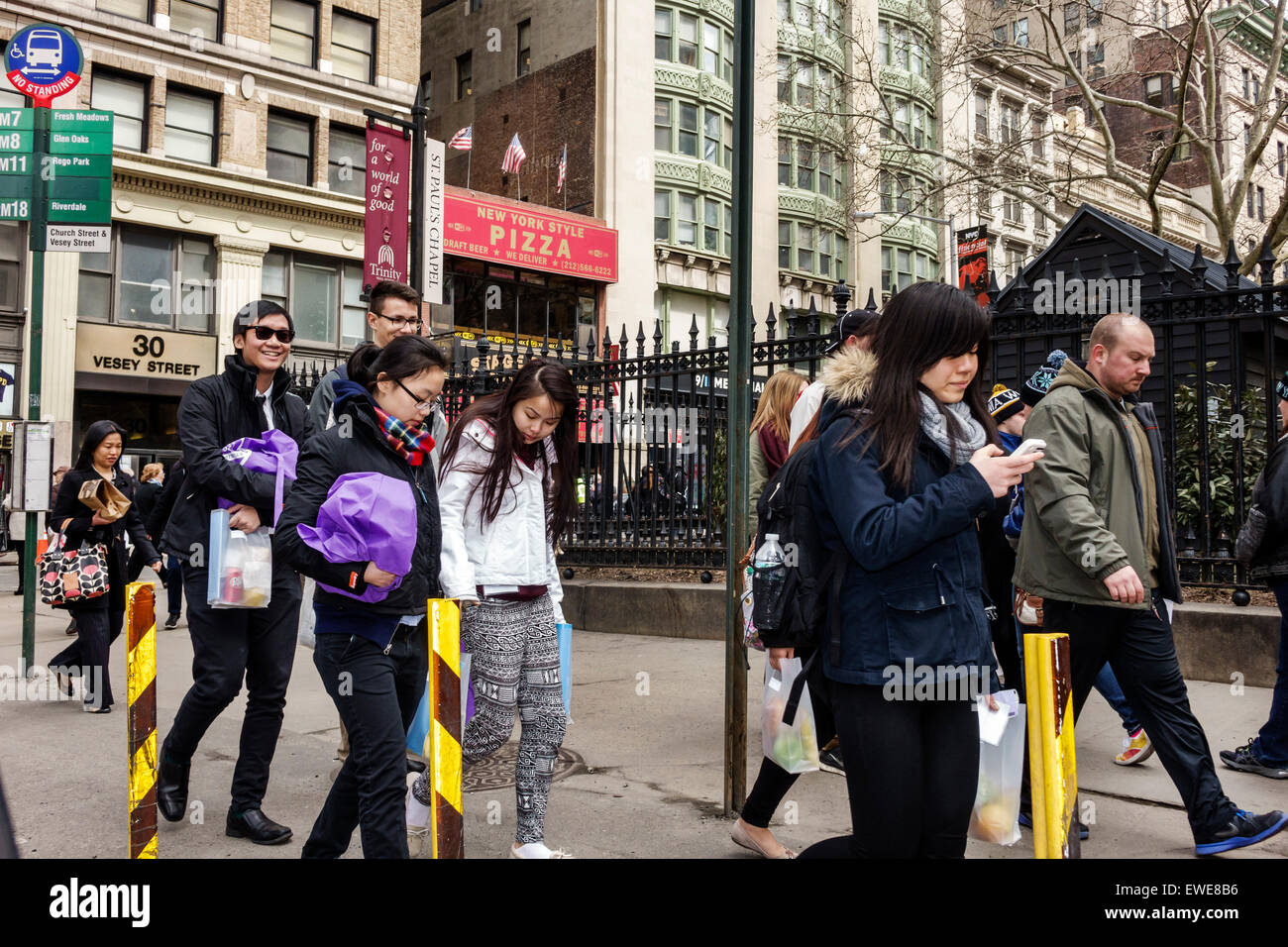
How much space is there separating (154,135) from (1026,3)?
20.7 m

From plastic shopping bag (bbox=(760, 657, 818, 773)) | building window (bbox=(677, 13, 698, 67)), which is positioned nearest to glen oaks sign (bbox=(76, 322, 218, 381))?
building window (bbox=(677, 13, 698, 67))

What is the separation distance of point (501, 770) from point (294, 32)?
28.3 meters

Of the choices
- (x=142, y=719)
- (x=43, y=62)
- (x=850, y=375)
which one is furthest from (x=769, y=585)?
(x=43, y=62)

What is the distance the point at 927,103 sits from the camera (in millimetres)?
37844

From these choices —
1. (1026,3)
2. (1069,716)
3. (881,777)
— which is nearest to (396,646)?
(881,777)

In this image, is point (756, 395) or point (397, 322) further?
point (756, 395)

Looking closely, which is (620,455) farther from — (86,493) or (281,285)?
(281,285)

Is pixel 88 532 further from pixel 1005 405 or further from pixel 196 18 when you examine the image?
pixel 196 18

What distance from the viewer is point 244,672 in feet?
15.1

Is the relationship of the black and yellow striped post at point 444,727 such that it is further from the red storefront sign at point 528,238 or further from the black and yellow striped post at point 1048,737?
the red storefront sign at point 528,238

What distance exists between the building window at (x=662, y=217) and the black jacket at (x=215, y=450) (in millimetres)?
30573

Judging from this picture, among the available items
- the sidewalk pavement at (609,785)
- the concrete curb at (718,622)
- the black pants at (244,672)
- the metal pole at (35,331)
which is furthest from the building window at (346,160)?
the black pants at (244,672)

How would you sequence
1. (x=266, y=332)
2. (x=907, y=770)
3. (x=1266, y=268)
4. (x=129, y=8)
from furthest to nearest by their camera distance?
1. (x=129, y=8)
2. (x=1266, y=268)
3. (x=266, y=332)
4. (x=907, y=770)

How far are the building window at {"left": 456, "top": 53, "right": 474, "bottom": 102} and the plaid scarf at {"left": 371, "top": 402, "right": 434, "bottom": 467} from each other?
3736 centimetres
